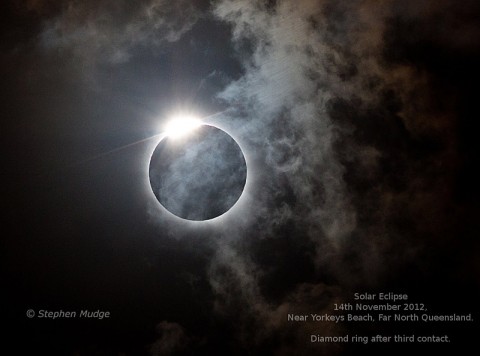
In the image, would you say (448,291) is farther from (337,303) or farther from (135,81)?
(135,81)

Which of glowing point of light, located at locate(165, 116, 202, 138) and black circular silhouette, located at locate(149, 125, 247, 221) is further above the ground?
glowing point of light, located at locate(165, 116, 202, 138)

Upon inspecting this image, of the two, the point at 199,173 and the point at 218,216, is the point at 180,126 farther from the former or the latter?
the point at 218,216

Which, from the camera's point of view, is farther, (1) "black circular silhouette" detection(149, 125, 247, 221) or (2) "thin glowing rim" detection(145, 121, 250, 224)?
(2) "thin glowing rim" detection(145, 121, 250, 224)

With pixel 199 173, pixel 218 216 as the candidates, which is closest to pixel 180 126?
pixel 199 173

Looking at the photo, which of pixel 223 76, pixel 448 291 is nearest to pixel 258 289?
pixel 448 291
